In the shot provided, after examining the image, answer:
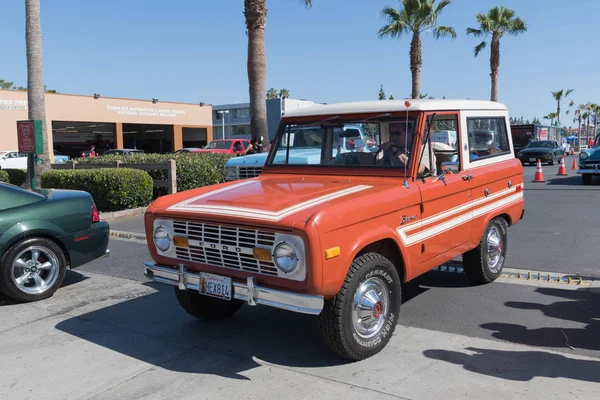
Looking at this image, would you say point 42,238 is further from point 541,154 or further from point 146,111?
point 146,111

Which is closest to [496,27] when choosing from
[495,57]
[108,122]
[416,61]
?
[495,57]

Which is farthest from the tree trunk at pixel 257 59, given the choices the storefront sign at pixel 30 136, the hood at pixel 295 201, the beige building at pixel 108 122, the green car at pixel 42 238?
the beige building at pixel 108 122

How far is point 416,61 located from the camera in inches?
1156

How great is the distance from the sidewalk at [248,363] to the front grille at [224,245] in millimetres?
801

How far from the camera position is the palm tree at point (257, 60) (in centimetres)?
1577

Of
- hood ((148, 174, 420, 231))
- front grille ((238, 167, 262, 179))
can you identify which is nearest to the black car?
front grille ((238, 167, 262, 179))

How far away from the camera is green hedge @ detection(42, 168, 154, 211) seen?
1183 cm

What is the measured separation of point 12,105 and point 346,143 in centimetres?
3598

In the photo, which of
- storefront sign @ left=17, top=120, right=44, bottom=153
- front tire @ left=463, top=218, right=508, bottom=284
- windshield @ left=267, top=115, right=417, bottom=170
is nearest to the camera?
windshield @ left=267, top=115, right=417, bottom=170

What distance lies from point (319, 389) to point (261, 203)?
4.64 feet

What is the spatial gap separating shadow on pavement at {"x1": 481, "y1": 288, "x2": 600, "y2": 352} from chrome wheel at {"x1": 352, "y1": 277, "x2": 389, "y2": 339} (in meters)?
1.12

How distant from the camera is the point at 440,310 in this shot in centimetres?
534

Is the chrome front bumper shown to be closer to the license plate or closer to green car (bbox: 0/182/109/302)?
the license plate

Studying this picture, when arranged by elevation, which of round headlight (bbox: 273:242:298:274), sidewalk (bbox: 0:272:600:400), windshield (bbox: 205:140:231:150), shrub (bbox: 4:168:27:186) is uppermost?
windshield (bbox: 205:140:231:150)
